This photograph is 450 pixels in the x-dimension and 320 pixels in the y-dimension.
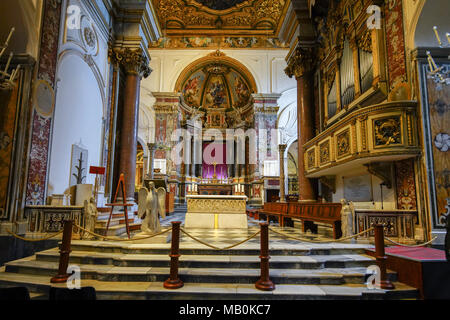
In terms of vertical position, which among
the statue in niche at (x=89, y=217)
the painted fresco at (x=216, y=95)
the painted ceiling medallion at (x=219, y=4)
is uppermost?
the painted ceiling medallion at (x=219, y=4)

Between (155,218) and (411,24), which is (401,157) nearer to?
(411,24)

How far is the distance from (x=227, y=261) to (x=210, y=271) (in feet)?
1.12

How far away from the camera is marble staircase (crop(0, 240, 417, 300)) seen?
3.45 metres

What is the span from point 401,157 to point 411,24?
105 inches

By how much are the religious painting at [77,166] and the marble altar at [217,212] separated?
3211 mm

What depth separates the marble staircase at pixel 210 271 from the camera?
3.45m

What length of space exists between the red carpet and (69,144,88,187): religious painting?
770 cm

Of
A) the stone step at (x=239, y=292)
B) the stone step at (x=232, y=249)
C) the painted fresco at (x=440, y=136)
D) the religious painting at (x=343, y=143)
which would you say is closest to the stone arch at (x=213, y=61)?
the religious painting at (x=343, y=143)

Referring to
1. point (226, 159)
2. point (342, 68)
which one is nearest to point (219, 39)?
point (226, 159)

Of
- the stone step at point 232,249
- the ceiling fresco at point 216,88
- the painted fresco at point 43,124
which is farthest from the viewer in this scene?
the ceiling fresco at point 216,88

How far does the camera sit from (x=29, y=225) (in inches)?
232

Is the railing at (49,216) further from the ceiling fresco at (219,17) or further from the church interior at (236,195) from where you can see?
the ceiling fresco at (219,17)

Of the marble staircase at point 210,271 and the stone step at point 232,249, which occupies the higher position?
the stone step at point 232,249

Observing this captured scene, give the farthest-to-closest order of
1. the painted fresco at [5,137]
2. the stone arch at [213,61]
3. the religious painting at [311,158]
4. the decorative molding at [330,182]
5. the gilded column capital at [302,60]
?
the stone arch at [213,61] → the gilded column capital at [302,60] → the decorative molding at [330,182] → the religious painting at [311,158] → the painted fresco at [5,137]
